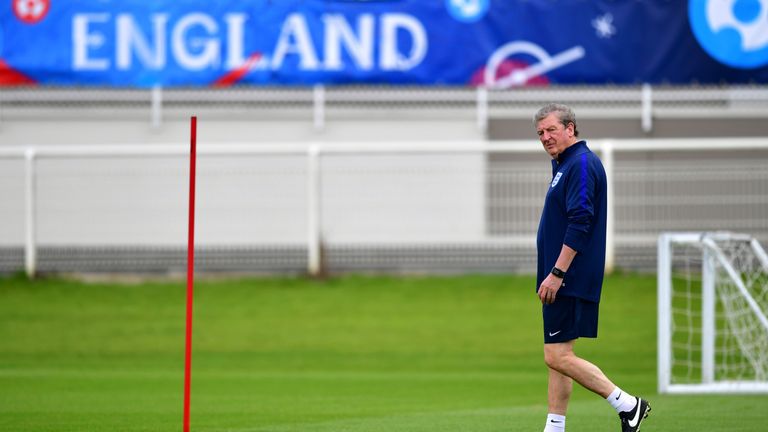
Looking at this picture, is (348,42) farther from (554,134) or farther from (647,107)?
(554,134)

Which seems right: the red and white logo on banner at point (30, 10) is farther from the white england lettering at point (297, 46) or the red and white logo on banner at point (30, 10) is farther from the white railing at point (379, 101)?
the white england lettering at point (297, 46)

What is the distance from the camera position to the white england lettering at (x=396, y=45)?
1702 cm

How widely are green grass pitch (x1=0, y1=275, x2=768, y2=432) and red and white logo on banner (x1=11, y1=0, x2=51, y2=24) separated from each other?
139 inches

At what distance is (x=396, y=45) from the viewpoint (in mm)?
17047

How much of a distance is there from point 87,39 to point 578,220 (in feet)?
34.9

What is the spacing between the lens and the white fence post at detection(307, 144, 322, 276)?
59.1 feet

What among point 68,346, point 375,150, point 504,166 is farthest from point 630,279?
point 68,346

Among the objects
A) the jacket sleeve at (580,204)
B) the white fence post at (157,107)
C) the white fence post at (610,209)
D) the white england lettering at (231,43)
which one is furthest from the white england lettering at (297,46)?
the jacket sleeve at (580,204)

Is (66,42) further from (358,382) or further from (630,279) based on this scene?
(630,279)

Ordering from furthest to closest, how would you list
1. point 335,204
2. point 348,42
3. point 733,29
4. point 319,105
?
1. point 319,105
2. point 335,204
3. point 348,42
4. point 733,29

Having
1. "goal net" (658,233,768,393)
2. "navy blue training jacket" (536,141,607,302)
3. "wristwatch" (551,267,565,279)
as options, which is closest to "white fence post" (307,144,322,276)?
"goal net" (658,233,768,393)

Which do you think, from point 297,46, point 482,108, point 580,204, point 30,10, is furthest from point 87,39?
point 580,204

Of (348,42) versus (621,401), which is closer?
(621,401)

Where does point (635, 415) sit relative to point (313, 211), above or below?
below
